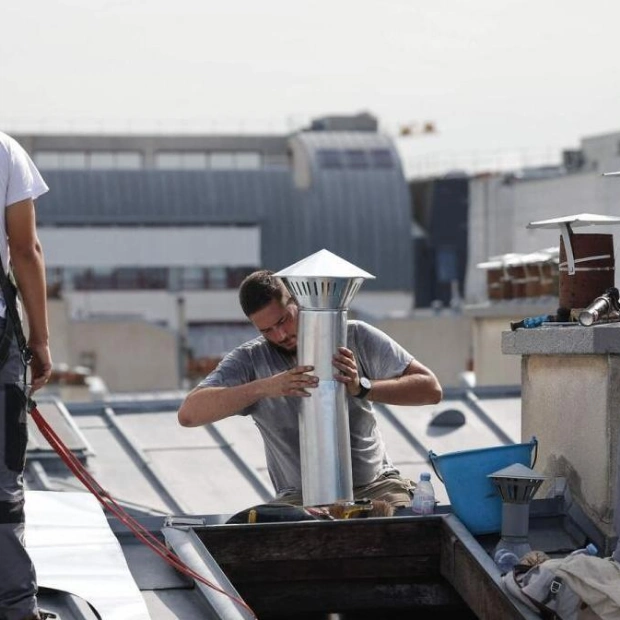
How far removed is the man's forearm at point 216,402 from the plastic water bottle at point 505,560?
1406mm

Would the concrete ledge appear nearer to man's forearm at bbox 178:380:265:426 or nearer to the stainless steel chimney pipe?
the stainless steel chimney pipe

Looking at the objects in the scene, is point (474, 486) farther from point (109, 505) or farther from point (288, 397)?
point (109, 505)

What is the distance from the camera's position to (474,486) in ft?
22.3

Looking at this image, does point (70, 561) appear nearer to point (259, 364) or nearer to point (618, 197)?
point (259, 364)

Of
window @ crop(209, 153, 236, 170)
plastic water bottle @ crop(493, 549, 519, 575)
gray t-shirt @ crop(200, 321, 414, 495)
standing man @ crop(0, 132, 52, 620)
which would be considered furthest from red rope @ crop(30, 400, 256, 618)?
window @ crop(209, 153, 236, 170)

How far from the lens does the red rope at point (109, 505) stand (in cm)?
614

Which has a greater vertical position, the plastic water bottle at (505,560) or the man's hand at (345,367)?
the man's hand at (345,367)

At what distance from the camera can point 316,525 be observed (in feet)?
21.9

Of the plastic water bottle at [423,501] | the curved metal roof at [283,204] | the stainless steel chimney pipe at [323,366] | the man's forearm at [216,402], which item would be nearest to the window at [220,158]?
the curved metal roof at [283,204]

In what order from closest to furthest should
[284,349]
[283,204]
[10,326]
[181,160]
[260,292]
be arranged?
[10,326] → [260,292] → [284,349] → [283,204] → [181,160]

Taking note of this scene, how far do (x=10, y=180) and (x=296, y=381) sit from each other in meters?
1.88

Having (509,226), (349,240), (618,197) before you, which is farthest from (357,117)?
(618,197)

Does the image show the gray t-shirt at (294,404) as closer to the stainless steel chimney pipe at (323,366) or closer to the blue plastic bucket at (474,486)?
the stainless steel chimney pipe at (323,366)

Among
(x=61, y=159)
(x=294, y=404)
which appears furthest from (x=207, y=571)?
(x=61, y=159)
